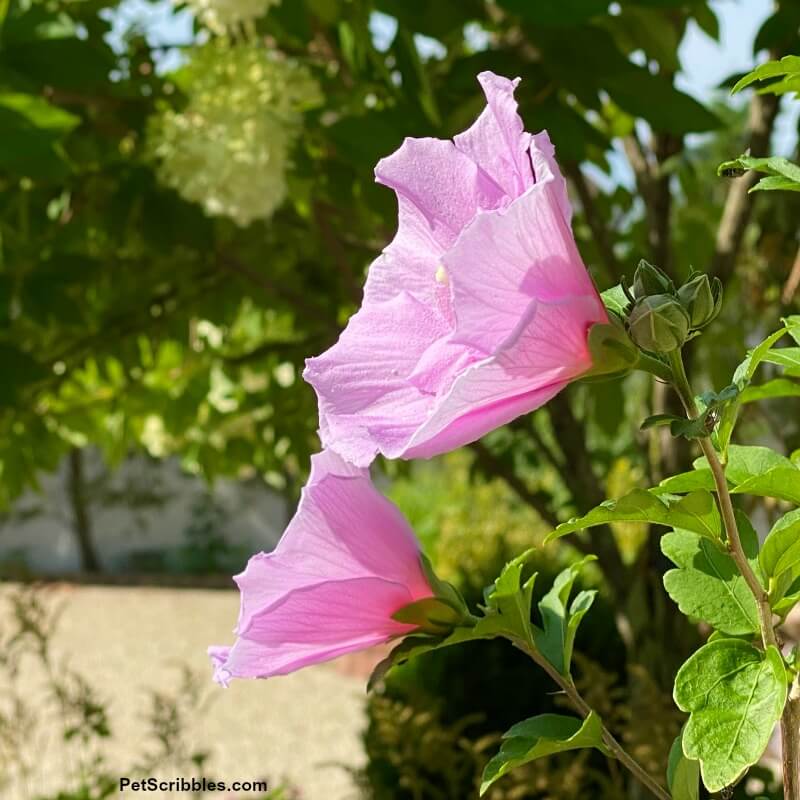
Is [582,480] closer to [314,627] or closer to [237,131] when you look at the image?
[237,131]

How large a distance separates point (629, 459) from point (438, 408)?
93.9 inches

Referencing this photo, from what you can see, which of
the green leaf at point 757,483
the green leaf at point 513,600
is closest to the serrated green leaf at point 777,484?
the green leaf at point 757,483

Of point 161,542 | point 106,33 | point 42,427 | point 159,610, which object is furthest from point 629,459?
point 161,542

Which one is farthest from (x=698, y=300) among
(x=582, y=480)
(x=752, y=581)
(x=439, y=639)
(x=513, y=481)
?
(x=513, y=481)

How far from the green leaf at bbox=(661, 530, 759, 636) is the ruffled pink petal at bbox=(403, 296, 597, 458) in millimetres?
158

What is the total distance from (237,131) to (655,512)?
1225mm

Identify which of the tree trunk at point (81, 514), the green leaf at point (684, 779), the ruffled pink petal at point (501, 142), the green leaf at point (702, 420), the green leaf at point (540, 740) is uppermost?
the ruffled pink petal at point (501, 142)

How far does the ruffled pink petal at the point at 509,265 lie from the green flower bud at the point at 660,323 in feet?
0.09

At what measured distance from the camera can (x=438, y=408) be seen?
423mm

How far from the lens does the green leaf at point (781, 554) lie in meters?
0.53

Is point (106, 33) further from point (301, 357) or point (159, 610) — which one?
point (159, 610)

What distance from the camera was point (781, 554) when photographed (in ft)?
1.76

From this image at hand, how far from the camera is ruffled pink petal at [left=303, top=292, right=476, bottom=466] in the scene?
1.56ft

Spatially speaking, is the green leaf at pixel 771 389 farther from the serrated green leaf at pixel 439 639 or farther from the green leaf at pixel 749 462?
the serrated green leaf at pixel 439 639
